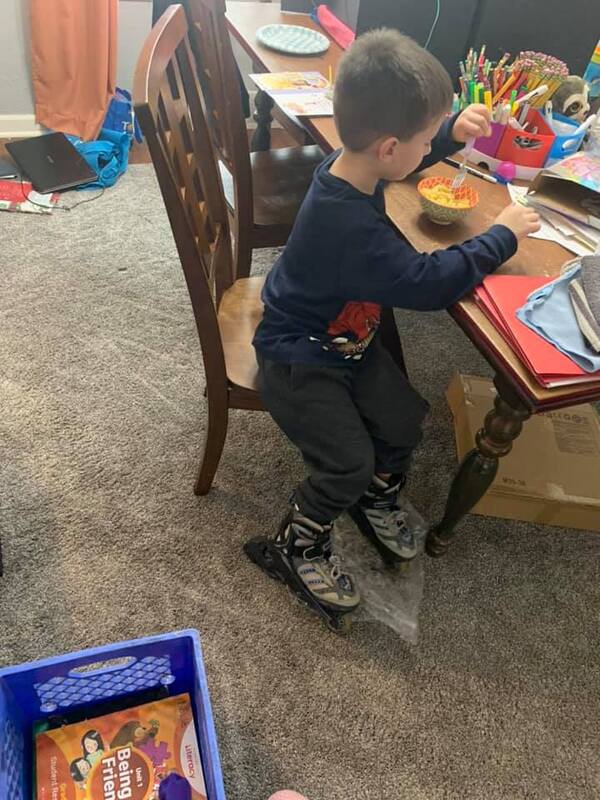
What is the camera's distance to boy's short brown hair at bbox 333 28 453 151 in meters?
0.89

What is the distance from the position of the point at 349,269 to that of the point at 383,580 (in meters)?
0.76

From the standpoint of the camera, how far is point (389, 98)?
0.90 metres

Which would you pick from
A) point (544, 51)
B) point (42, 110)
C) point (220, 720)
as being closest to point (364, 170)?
point (544, 51)

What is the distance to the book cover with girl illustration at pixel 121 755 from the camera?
3.35ft

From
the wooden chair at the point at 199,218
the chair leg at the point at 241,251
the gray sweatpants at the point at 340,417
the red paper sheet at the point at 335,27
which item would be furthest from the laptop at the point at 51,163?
the gray sweatpants at the point at 340,417

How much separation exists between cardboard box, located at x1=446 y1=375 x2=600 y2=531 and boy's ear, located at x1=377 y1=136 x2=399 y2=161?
814 millimetres

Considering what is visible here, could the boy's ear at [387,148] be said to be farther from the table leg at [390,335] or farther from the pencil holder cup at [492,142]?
the table leg at [390,335]

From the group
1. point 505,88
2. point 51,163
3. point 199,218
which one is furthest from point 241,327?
point 51,163

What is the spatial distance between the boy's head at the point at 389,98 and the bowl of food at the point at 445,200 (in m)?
0.14

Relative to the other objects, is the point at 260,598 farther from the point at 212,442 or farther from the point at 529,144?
the point at 529,144

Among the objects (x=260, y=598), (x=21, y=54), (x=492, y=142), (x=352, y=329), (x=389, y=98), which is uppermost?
(x=389, y=98)

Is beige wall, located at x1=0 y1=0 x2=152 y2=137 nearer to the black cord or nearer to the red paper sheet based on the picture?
the black cord

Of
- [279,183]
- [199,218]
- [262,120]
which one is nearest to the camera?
[199,218]

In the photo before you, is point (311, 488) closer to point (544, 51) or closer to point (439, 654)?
point (439, 654)
